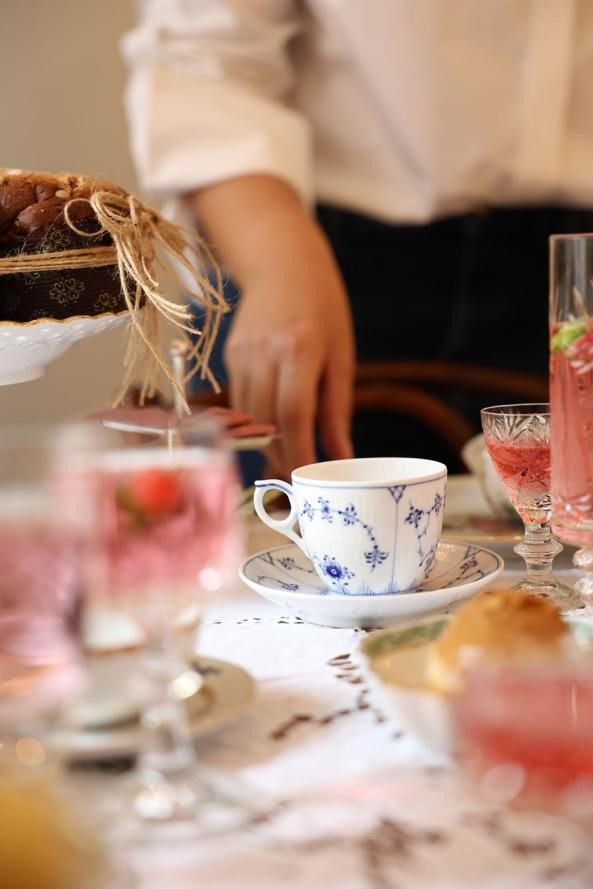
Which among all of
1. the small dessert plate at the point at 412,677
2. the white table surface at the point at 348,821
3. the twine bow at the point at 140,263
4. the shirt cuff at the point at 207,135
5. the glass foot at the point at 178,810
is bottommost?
the white table surface at the point at 348,821

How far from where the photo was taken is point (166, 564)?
43 centimetres

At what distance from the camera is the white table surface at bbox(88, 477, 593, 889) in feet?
1.29

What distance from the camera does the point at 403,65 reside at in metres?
1.41

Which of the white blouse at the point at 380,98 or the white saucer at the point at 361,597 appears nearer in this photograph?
the white saucer at the point at 361,597

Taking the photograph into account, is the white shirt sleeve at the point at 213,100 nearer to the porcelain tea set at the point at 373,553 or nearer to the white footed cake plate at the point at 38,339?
the white footed cake plate at the point at 38,339

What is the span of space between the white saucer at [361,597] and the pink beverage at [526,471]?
0.04 metres

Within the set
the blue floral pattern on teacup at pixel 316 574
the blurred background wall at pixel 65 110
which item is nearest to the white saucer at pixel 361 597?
the blue floral pattern on teacup at pixel 316 574

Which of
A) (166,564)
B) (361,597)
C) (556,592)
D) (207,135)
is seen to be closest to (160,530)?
(166,564)

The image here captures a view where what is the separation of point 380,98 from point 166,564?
3.76 feet

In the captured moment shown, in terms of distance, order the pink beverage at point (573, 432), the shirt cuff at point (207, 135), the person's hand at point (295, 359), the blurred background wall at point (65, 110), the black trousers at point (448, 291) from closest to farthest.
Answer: the pink beverage at point (573, 432) < the person's hand at point (295, 359) < the shirt cuff at point (207, 135) < the black trousers at point (448, 291) < the blurred background wall at point (65, 110)

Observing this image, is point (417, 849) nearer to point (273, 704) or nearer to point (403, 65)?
point (273, 704)

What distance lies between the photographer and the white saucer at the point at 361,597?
0.66 m

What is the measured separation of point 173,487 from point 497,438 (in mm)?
333

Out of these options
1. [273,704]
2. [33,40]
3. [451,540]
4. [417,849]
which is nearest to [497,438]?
[451,540]
